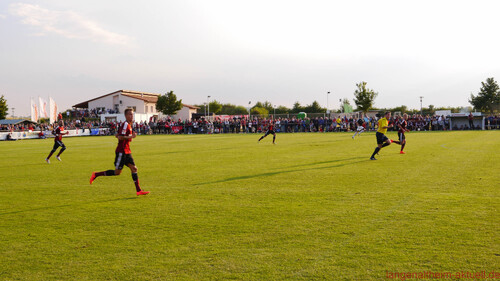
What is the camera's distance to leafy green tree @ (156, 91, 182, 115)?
262ft

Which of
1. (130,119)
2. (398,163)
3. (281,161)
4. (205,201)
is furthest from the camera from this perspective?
(281,161)

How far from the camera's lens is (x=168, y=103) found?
7975 cm

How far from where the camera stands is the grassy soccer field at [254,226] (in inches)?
168

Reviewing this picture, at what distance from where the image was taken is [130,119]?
859cm

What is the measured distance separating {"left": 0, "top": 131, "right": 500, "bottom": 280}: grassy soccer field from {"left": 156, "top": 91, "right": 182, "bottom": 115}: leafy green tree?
231 feet

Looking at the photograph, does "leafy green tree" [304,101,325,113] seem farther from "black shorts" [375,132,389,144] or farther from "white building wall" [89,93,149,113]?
"black shorts" [375,132,389,144]

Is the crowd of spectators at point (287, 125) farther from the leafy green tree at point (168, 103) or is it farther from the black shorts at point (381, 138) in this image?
the black shorts at point (381, 138)

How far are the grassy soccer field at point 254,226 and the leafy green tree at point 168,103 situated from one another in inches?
2774

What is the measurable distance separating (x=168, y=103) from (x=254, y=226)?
76.6m

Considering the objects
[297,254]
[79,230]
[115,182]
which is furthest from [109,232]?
[115,182]

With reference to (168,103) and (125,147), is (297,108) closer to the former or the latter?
(168,103)

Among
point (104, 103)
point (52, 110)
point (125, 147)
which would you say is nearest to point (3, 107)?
point (104, 103)

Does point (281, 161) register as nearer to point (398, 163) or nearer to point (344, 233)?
point (398, 163)

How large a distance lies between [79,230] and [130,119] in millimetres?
3346
